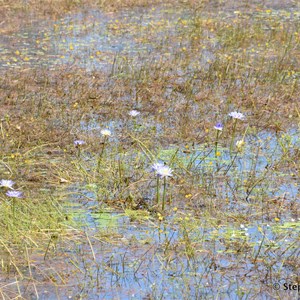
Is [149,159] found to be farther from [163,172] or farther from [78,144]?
[163,172]

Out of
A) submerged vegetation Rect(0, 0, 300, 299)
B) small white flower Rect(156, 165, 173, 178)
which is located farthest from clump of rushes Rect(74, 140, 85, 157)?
small white flower Rect(156, 165, 173, 178)

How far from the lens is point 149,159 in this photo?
6.02 metres

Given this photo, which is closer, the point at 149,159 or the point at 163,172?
the point at 163,172

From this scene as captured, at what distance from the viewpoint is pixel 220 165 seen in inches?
236

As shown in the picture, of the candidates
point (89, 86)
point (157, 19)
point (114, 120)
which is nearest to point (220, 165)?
point (114, 120)

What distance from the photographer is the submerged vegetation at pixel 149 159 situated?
14.4 ft

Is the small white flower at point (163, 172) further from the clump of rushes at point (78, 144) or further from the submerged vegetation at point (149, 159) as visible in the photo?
the clump of rushes at point (78, 144)

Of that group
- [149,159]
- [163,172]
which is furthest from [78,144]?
[163,172]

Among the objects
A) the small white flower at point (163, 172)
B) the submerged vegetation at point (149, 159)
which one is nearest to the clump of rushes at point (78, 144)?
the submerged vegetation at point (149, 159)

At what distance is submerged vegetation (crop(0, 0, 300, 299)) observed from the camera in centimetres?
439

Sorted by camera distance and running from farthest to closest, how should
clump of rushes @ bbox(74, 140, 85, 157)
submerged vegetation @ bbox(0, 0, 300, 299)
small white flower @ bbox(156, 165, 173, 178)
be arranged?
clump of rushes @ bbox(74, 140, 85, 157) < small white flower @ bbox(156, 165, 173, 178) < submerged vegetation @ bbox(0, 0, 300, 299)

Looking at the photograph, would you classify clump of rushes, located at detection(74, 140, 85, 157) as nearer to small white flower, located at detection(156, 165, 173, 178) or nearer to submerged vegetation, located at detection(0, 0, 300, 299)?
submerged vegetation, located at detection(0, 0, 300, 299)

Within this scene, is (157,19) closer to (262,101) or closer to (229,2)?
(229,2)

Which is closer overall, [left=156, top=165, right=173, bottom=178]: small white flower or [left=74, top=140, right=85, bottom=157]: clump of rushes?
[left=156, top=165, right=173, bottom=178]: small white flower
